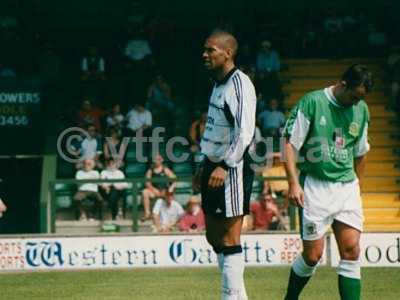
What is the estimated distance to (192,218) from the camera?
16.5 metres

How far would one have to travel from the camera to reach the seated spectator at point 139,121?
20156 mm

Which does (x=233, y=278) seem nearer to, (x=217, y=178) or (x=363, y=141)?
(x=217, y=178)

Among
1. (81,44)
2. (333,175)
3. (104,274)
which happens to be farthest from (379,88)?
(333,175)

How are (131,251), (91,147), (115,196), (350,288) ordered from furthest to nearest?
(91,147)
(115,196)
(131,251)
(350,288)

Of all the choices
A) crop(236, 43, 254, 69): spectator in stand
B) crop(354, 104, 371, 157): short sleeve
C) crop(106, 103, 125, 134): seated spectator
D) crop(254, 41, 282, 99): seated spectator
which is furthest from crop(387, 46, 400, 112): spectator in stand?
crop(354, 104, 371, 157): short sleeve

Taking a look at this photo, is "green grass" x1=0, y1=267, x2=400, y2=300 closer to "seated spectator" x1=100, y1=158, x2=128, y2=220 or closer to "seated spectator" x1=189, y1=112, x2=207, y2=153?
"seated spectator" x1=100, y1=158, x2=128, y2=220

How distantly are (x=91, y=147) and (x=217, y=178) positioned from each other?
32.7 ft

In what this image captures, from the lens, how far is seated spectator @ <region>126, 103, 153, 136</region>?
66.1 feet

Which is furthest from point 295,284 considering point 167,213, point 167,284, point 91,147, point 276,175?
point 91,147

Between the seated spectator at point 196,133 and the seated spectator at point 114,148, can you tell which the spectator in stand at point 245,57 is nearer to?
the seated spectator at point 196,133

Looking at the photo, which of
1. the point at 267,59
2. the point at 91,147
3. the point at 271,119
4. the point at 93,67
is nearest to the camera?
the point at 91,147

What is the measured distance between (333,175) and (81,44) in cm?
1436

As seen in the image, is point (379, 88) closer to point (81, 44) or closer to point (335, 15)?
point (335, 15)

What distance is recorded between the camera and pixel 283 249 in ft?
50.6
